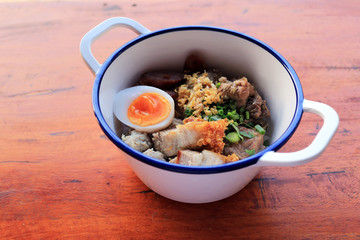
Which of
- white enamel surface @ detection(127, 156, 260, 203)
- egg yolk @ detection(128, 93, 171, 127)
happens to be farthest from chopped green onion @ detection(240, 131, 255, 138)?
egg yolk @ detection(128, 93, 171, 127)

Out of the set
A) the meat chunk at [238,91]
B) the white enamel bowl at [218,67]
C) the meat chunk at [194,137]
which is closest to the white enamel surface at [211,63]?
the white enamel bowl at [218,67]

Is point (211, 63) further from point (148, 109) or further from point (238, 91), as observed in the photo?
point (148, 109)

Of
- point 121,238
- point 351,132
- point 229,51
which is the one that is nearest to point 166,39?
point 229,51

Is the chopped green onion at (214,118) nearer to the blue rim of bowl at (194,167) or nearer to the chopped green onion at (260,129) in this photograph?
the chopped green onion at (260,129)

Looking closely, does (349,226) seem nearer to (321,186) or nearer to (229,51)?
(321,186)

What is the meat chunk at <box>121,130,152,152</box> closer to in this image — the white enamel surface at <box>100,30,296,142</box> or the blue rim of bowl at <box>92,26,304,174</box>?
the white enamel surface at <box>100,30,296,142</box>
